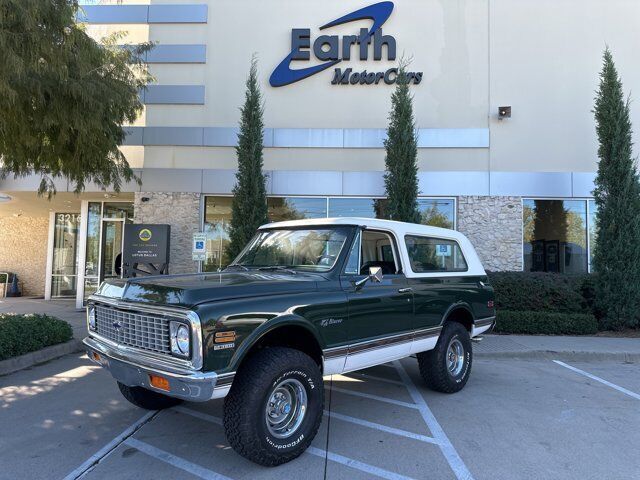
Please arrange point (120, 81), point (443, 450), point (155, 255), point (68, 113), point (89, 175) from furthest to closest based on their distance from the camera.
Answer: point (155, 255)
point (89, 175)
point (120, 81)
point (68, 113)
point (443, 450)

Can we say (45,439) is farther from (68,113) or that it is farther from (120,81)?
(120,81)

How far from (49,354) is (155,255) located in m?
Answer: 4.50

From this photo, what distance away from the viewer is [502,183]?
12109 millimetres

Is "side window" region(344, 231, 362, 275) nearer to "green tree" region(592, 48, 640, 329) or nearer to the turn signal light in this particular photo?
the turn signal light

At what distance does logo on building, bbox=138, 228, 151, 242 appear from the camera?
1145 centimetres

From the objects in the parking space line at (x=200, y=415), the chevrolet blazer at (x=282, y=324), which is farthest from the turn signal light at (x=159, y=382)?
the parking space line at (x=200, y=415)

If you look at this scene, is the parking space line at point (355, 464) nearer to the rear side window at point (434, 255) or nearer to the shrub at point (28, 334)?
the rear side window at point (434, 255)

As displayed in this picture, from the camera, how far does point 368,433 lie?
14.4 ft

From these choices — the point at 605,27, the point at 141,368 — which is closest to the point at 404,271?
the point at 141,368

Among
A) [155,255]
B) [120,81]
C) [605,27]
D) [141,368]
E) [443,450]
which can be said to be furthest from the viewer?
[605,27]

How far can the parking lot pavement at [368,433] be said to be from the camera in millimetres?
3643

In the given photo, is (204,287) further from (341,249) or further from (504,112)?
(504,112)

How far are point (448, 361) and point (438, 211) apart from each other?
7210mm

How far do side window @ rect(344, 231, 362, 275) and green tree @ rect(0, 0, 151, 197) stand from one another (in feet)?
14.6
